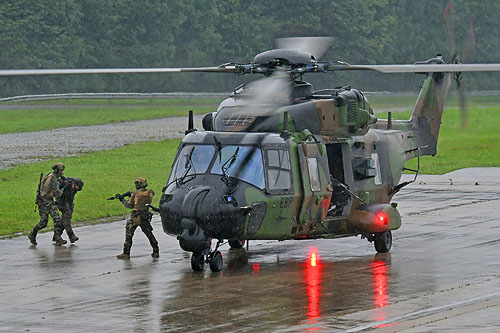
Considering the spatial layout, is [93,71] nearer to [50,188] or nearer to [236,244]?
[50,188]

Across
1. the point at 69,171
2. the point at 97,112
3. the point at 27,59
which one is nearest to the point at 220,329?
the point at 69,171

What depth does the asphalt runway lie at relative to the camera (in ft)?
50.1

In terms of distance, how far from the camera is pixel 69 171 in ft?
117

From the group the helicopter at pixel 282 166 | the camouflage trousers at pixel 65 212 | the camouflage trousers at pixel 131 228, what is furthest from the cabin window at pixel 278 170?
the camouflage trousers at pixel 65 212

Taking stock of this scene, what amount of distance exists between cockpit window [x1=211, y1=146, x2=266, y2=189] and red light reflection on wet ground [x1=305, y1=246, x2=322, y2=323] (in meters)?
1.81

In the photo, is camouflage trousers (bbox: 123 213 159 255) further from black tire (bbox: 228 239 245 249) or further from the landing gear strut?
the landing gear strut

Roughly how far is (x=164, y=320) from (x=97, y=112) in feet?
140

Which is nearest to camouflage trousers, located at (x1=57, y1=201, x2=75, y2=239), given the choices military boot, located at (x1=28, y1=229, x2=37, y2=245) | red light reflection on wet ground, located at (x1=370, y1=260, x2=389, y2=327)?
military boot, located at (x1=28, y1=229, x2=37, y2=245)

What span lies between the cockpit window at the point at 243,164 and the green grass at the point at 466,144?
46.5 ft

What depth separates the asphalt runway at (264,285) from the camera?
15.3 m

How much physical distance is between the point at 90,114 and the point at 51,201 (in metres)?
34.2

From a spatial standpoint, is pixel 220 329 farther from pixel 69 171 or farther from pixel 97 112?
pixel 97 112

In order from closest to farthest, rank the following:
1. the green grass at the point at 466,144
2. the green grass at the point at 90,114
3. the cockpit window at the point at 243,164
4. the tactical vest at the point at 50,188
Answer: the cockpit window at the point at 243,164, the tactical vest at the point at 50,188, the green grass at the point at 466,144, the green grass at the point at 90,114

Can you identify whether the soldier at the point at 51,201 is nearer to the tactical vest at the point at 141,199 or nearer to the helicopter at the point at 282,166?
the tactical vest at the point at 141,199
